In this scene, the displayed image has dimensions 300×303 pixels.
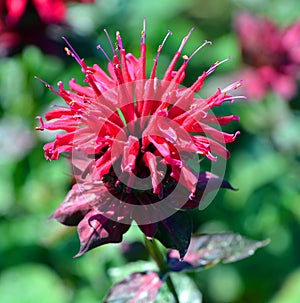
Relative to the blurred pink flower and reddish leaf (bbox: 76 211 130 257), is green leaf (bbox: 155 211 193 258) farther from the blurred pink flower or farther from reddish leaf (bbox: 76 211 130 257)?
the blurred pink flower

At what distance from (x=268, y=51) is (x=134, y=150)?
1.56 meters

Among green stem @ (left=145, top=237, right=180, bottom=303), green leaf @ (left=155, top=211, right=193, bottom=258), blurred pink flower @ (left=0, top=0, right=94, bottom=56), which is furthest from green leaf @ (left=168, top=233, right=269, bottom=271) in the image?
blurred pink flower @ (left=0, top=0, right=94, bottom=56)

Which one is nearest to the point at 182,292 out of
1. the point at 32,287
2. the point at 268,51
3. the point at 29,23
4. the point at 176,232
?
the point at 176,232

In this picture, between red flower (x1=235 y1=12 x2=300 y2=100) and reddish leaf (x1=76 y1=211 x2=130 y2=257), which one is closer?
reddish leaf (x1=76 y1=211 x2=130 y2=257)

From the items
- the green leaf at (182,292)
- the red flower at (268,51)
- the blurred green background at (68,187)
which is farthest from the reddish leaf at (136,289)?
the red flower at (268,51)

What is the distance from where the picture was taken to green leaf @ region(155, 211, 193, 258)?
125 centimetres

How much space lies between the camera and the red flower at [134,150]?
4.04 ft

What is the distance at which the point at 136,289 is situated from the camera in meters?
1.44

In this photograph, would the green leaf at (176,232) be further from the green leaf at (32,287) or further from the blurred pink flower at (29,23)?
the blurred pink flower at (29,23)

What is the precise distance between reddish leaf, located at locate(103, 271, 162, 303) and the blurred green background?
1.29 feet

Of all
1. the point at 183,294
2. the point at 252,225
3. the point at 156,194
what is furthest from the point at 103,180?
the point at 252,225

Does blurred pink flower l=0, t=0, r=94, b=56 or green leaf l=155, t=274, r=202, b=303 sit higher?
blurred pink flower l=0, t=0, r=94, b=56

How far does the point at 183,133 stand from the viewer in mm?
1258

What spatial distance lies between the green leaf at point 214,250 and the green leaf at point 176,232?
0.19 meters
